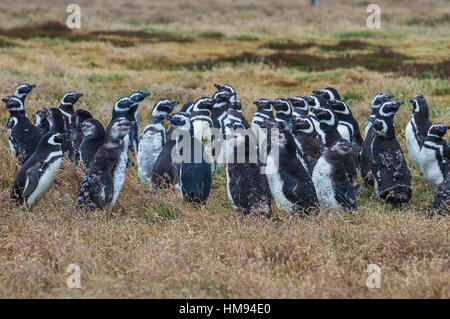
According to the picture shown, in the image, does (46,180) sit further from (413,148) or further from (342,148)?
(413,148)

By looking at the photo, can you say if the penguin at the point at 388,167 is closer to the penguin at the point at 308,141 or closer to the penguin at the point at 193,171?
the penguin at the point at 308,141

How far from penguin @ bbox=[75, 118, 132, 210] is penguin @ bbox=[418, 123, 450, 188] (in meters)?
4.27

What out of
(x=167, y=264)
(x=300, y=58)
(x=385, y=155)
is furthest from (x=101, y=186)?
(x=300, y=58)

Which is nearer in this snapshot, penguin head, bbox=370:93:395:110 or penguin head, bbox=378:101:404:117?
penguin head, bbox=378:101:404:117

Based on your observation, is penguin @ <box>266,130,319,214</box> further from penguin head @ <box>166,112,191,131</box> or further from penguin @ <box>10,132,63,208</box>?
penguin @ <box>10,132,63,208</box>

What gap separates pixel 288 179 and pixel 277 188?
0.19 m

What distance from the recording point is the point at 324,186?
7.43 meters

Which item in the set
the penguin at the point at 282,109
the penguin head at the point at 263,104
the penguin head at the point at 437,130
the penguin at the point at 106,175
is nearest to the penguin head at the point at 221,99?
the penguin head at the point at 263,104

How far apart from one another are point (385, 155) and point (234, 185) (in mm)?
2311

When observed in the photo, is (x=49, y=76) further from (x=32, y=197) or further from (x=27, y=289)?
(x=27, y=289)

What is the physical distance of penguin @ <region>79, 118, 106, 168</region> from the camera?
8.56 m

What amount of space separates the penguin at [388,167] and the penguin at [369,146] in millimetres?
96

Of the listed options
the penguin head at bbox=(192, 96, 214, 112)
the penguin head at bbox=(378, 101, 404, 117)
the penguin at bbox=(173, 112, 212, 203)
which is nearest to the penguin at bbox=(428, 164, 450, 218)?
the penguin head at bbox=(378, 101, 404, 117)

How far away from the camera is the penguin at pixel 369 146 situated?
28.3ft
